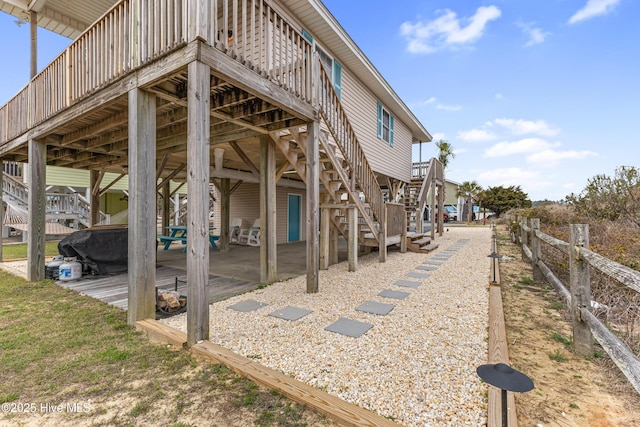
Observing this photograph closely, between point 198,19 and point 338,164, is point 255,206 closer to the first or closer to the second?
point 338,164

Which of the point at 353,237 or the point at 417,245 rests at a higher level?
the point at 353,237

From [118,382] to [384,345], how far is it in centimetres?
215

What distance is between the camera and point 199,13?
2572 millimetres

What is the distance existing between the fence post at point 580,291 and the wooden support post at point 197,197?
3.40 meters

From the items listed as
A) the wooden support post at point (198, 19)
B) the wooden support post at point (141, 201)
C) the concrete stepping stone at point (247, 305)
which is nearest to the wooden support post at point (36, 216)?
the wooden support post at point (141, 201)

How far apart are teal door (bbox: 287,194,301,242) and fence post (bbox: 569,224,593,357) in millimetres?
9417

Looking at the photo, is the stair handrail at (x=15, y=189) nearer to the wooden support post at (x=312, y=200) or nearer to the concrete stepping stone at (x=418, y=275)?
the wooden support post at (x=312, y=200)

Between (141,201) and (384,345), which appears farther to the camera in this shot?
(141,201)

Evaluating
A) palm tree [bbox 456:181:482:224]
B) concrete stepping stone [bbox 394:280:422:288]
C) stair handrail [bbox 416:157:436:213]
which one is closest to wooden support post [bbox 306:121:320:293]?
concrete stepping stone [bbox 394:280:422:288]

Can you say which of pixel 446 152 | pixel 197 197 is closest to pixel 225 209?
pixel 197 197

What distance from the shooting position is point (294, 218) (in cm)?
1182

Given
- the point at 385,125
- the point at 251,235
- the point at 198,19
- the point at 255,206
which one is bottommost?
the point at 251,235

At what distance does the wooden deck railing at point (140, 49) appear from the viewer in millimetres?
2857

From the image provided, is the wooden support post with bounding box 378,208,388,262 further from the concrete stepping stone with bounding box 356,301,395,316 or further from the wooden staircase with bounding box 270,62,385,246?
the concrete stepping stone with bounding box 356,301,395,316
